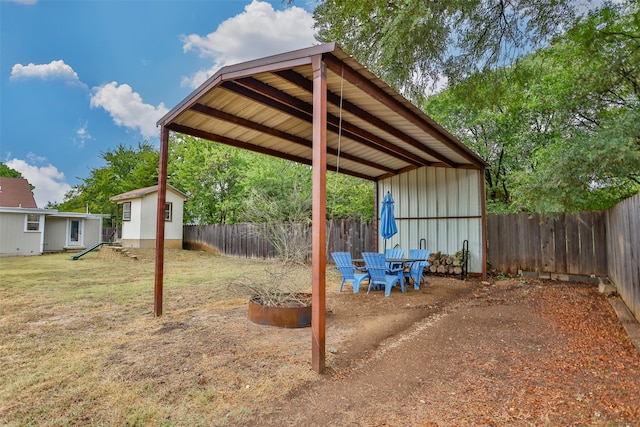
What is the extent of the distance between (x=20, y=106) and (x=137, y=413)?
24.1 meters

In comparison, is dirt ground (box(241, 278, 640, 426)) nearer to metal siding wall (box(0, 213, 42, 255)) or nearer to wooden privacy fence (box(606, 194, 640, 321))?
wooden privacy fence (box(606, 194, 640, 321))

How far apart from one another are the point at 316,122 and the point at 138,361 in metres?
2.72

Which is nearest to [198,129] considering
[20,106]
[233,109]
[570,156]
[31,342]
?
[233,109]

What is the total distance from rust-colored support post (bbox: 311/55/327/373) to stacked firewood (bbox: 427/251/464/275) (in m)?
6.55

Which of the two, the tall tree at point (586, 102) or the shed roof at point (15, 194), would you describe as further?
the shed roof at point (15, 194)

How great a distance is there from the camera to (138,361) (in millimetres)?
3156

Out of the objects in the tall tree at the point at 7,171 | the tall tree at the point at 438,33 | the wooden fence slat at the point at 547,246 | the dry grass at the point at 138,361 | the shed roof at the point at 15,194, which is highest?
the tall tree at the point at 7,171

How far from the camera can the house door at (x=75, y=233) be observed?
58.2ft

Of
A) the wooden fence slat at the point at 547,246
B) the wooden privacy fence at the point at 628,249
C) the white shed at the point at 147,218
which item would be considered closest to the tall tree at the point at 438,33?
the wooden privacy fence at the point at 628,249

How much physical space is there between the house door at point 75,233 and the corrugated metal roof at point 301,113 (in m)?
16.2

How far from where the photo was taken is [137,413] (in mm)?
2244

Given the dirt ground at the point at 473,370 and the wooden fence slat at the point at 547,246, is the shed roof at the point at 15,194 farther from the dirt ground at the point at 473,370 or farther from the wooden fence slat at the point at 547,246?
the wooden fence slat at the point at 547,246

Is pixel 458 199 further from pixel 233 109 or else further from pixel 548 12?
pixel 233 109

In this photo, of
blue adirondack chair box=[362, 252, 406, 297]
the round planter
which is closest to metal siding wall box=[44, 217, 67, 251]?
blue adirondack chair box=[362, 252, 406, 297]
